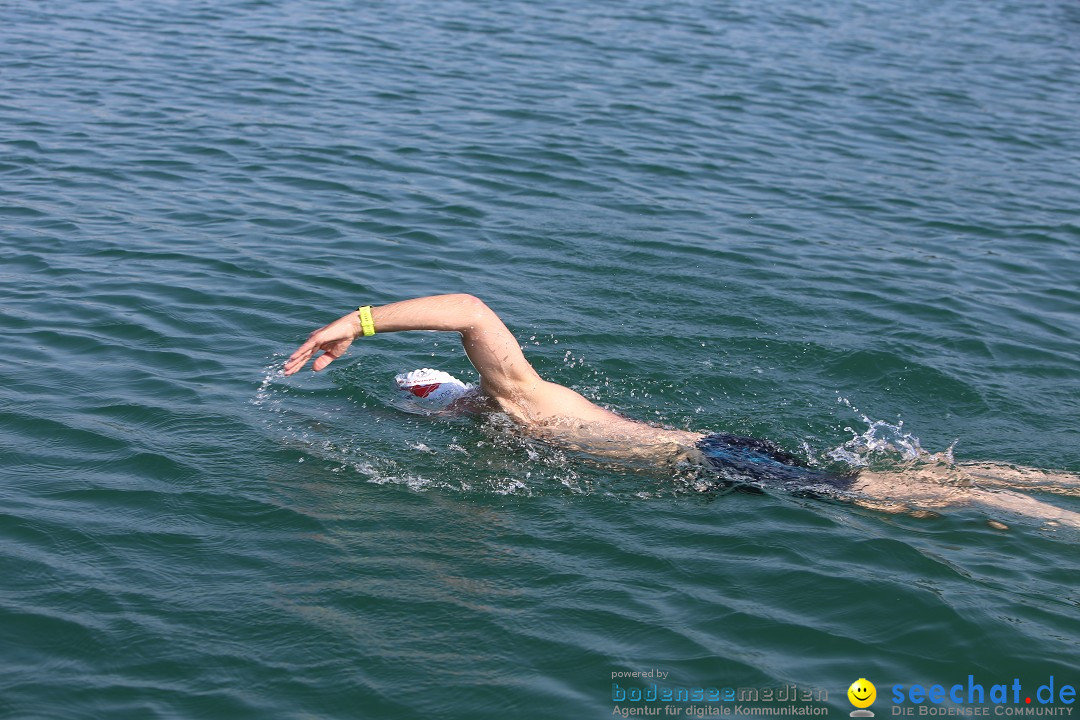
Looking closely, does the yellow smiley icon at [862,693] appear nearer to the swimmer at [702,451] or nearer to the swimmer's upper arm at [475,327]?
the swimmer at [702,451]

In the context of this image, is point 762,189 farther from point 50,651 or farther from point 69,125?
point 50,651

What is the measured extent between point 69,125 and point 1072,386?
11.1m

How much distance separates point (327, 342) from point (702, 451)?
7.88 feet

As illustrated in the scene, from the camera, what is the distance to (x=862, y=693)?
5.04 metres

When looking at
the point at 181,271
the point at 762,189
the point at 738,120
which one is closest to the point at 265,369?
the point at 181,271

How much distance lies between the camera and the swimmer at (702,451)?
261 inches

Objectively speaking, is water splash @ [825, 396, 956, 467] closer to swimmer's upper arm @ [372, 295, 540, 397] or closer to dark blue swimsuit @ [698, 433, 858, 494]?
dark blue swimsuit @ [698, 433, 858, 494]

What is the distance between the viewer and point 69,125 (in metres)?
13.5

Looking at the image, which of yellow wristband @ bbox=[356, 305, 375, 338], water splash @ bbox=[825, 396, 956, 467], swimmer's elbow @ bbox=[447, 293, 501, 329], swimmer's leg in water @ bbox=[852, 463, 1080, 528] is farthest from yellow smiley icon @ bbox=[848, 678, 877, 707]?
yellow wristband @ bbox=[356, 305, 375, 338]

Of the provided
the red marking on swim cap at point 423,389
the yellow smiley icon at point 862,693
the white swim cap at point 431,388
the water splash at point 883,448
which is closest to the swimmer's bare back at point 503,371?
the white swim cap at point 431,388

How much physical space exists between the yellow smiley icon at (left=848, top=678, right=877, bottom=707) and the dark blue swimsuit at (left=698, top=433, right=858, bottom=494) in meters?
1.89

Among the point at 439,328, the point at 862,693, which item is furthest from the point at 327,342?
the point at 862,693

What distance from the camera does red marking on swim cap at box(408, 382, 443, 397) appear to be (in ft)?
24.9

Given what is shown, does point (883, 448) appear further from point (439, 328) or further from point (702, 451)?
point (439, 328)
